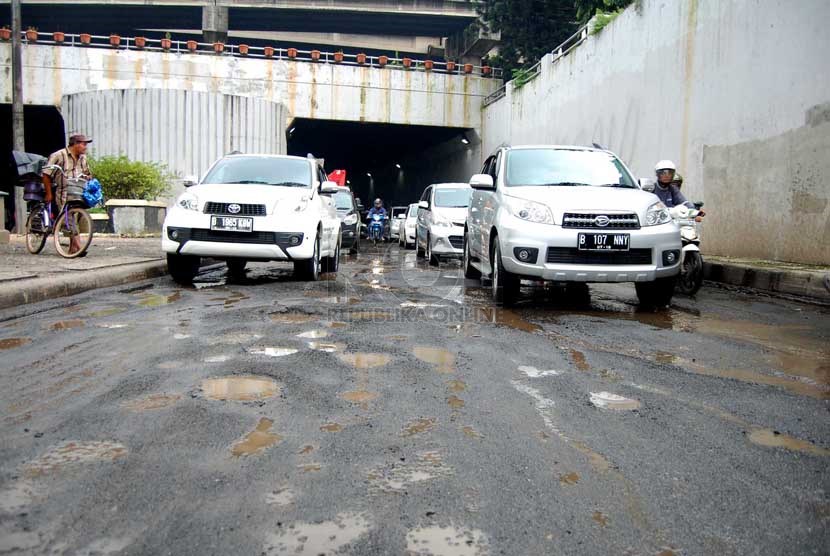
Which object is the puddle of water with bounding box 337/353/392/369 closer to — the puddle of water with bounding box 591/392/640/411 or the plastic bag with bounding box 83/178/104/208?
the puddle of water with bounding box 591/392/640/411

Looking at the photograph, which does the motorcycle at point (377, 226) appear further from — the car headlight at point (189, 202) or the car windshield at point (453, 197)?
the car headlight at point (189, 202)

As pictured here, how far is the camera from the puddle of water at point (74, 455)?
111 inches

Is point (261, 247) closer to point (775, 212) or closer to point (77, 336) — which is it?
point (77, 336)

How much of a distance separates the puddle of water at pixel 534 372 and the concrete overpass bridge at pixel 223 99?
23.5m

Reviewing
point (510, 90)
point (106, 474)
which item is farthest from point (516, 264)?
point (510, 90)

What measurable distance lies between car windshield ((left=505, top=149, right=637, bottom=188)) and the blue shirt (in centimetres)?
147

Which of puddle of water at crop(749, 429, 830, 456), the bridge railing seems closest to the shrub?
the bridge railing

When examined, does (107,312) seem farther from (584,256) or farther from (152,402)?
(584,256)

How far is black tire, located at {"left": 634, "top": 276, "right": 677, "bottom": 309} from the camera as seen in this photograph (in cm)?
789

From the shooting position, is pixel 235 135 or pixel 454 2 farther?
pixel 454 2

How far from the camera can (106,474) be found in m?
2.77

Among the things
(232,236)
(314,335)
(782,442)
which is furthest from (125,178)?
(782,442)

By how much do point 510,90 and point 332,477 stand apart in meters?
28.6

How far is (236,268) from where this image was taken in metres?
11.7
